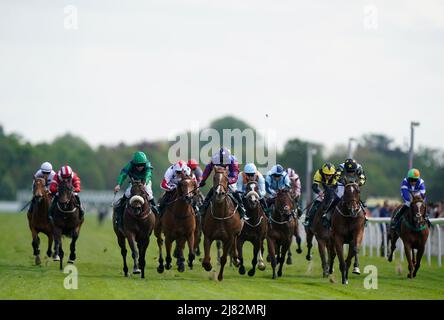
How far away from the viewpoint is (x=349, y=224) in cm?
2023

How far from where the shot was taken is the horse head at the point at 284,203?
70.3 feet

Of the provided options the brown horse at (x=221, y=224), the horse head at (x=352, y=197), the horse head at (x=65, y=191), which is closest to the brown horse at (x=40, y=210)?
the horse head at (x=65, y=191)

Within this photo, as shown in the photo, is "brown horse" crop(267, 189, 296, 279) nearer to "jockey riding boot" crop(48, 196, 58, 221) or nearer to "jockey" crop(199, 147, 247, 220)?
"jockey" crop(199, 147, 247, 220)

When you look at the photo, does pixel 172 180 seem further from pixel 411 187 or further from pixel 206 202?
pixel 411 187

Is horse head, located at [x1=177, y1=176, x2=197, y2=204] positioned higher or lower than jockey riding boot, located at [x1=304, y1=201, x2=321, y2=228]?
higher

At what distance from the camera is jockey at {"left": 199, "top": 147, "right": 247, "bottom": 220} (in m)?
19.5

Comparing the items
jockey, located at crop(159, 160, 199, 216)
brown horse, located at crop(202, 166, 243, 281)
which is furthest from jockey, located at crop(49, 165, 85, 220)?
brown horse, located at crop(202, 166, 243, 281)

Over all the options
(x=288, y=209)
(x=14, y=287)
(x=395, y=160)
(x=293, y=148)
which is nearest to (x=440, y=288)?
(x=288, y=209)

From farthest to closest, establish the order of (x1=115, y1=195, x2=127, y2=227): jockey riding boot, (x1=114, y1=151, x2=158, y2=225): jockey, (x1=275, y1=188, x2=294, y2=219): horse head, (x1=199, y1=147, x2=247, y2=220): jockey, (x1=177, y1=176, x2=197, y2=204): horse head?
1. (x1=275, y1=188, x2=294, y2=219): horse head
2. (x1=115, y1=195, x2=127, y2=227): jockey riding boot
3. (x1=114, y1=151, x2=158, y2=225): jockey
4. (x1=177, y1=176, x2=197, y2=204): horse head
5. (x1=199, y1=147, x2=247, y2=220): jockey

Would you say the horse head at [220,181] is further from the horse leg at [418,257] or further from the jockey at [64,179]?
the horse leg at [418,257]

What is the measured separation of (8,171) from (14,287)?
113 meters

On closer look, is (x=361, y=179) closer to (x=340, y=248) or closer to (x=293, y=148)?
(x=340, y=248)

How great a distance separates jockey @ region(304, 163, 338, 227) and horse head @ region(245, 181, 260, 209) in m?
1.57

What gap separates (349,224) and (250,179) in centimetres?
217
